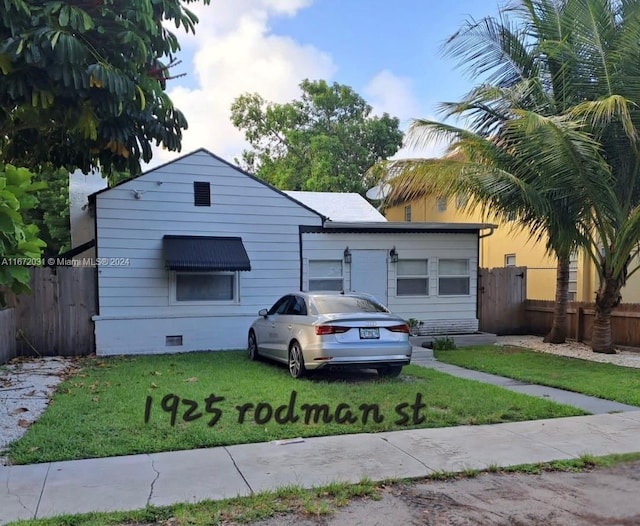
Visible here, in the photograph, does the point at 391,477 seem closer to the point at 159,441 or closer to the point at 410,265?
the point at 159,441

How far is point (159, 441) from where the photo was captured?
18.3 ft

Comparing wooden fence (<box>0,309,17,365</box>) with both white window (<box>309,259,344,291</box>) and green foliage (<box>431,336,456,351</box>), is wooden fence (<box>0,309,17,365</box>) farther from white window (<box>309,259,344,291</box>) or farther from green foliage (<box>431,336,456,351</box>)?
green foliage (<box>431,336,456,351</box>)

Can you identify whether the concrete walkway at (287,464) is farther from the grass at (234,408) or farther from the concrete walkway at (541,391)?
the concrete walkway at (541,391)

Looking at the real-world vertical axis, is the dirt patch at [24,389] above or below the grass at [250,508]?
below

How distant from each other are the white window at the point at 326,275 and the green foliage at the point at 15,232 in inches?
409

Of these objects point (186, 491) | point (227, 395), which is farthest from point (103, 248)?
point (186, 491)

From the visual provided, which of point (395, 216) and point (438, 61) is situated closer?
point (438, 61)

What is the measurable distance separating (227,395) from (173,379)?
64.8 inches

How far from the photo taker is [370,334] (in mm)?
8484

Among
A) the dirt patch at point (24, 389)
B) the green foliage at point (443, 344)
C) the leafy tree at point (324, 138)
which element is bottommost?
the green foliage at point (443, 344)

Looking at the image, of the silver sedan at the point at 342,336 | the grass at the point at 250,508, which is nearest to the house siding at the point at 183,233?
the silver sedan at the point at 342,336

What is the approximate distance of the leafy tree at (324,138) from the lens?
29.5 meters

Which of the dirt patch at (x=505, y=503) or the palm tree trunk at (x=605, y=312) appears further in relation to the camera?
the palm tree trunk at (x=605, y=312)

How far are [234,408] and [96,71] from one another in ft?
15.6
